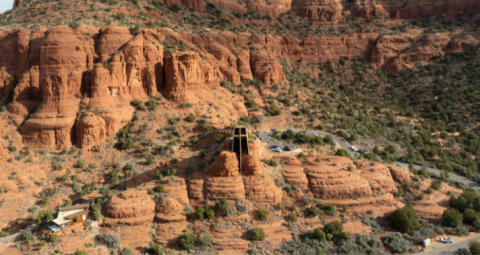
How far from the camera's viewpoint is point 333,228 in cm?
2578

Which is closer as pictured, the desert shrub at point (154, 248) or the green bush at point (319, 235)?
the desert shrub at point (154, 248)

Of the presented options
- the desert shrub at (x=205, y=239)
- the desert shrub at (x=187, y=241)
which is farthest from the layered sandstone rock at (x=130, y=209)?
the desert shrub at (x=205, y=239)

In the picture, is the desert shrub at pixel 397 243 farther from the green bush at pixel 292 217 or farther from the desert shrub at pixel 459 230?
the green bush at pixel 292 217

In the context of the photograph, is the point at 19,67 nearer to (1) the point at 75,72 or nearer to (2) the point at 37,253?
(1) the point at 75,72

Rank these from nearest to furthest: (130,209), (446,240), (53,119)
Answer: (130,209)
(446,240)
(53,119)

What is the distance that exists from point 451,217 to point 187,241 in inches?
902

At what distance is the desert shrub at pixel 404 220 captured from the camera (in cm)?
2683

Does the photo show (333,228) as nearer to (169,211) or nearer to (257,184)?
(257,184)

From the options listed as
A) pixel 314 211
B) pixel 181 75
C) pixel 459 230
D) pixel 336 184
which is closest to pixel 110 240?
pixel 314 211

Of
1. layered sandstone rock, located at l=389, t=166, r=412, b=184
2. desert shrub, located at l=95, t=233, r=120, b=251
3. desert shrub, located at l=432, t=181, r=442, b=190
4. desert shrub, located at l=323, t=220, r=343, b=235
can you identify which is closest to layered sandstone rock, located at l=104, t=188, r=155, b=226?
desert shrub, located at l=95, t=233, r=120, b=251

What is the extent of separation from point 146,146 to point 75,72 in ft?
38.8

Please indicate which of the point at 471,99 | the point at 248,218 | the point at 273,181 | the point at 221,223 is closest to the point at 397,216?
the point at 273,181

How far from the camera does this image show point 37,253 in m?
22.3

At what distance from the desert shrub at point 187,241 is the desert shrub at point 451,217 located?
72.2 ft
